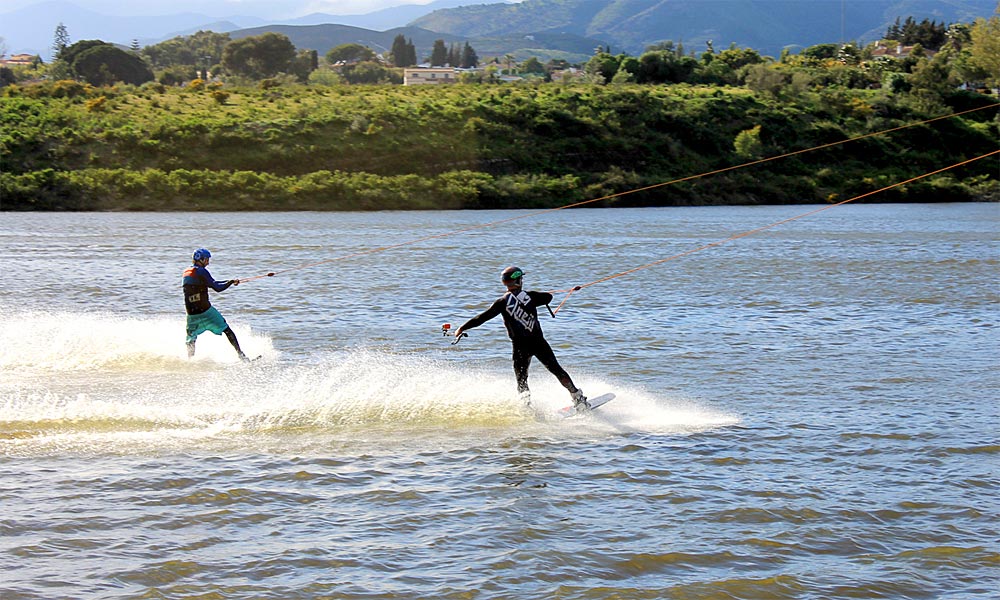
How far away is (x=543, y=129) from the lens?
83312mm

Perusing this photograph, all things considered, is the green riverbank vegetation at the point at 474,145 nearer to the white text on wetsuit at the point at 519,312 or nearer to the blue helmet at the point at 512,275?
the white text on wetsuit at the point at 519,312

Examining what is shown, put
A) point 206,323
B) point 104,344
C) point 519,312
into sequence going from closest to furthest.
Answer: point 519,312 → point 206,323 → point 104,344

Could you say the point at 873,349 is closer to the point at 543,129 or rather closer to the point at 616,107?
the point at 543,129

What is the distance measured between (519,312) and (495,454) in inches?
67.8

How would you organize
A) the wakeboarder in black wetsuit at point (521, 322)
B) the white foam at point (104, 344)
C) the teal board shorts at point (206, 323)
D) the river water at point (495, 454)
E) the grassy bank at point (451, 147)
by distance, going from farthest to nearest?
the grassy bank at point (451, 147) → the white foam at point (104, 344) → the teal board shorts at point (206, 323) → the wakeboarder in black wetsuit at point (521, 322) → the river water at point (495, 454)

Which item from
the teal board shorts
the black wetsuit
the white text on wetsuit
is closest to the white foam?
the teal board shorts

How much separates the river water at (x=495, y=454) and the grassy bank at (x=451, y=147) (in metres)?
45.8

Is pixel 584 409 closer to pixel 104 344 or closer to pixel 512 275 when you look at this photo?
pixel 512 275

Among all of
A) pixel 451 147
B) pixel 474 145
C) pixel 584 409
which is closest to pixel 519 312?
pixel 584 409

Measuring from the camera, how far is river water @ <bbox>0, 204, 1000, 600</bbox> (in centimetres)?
814

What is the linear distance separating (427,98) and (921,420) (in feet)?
255

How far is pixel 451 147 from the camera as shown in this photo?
77.7 metres

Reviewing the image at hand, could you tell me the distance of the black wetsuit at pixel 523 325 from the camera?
1208cm

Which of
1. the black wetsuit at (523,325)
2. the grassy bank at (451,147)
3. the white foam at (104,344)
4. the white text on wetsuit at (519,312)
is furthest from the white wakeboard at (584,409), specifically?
the grassy bank at (451,147)
